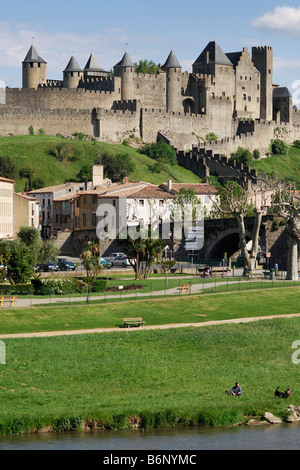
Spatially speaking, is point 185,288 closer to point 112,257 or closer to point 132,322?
point 132,322

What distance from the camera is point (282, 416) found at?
121 feet

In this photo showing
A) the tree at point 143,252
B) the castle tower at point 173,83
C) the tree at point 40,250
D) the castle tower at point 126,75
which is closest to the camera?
the tree at point 143,252

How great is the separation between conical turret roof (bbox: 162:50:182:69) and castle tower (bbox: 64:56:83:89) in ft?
38.1

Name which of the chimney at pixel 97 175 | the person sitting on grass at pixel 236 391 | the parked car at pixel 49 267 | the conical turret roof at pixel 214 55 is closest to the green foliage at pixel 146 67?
the conical turret roof at pixel 214 55

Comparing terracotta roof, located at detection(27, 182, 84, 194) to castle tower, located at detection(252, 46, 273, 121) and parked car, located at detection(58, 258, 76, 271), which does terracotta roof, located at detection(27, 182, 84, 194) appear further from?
castle tower, located at detection(252, 46, 273, 121)

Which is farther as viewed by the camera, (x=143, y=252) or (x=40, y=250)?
(x=40, y=250)

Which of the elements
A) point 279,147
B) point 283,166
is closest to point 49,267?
point 283,166

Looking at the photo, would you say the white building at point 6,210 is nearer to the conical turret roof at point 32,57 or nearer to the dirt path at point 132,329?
the conical turret roof at point 32,57

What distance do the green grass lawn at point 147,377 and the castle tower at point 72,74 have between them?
9341 cm

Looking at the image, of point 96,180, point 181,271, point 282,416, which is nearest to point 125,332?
point 282,416

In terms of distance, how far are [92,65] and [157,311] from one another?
3779 inches

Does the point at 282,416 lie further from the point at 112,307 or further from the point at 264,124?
the point at 264,124

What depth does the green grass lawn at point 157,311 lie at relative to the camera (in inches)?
1964

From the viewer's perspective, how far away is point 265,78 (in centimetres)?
15575
